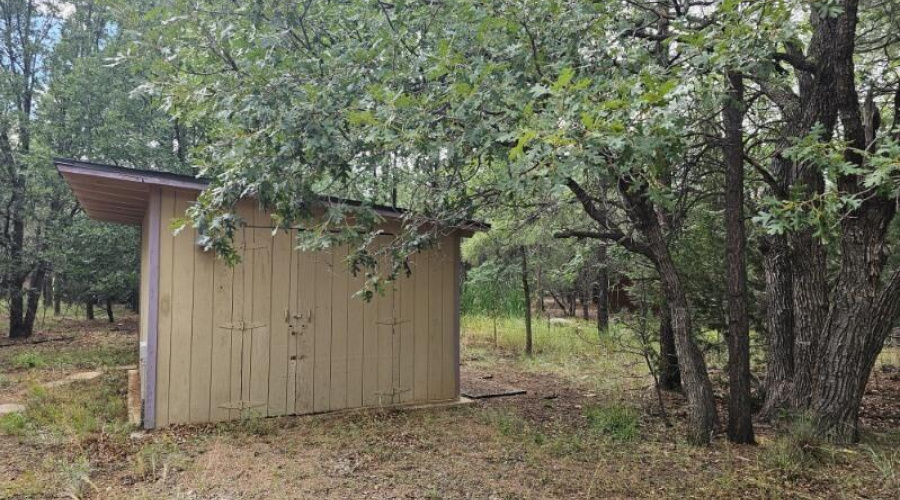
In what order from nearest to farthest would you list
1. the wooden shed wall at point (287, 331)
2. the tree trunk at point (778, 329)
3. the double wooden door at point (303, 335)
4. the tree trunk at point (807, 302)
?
the tree trunk at point (807, 302) < the wooden shed wall at point (287, 331) < the tree trunk at point (778, 329) < the double wooden door at point (303, 335)

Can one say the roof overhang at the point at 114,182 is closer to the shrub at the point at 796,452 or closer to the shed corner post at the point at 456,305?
the shed corner post at the point at 456,305

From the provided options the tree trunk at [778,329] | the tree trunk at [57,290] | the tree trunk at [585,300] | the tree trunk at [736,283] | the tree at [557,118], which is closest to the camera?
the tree at [557,118]

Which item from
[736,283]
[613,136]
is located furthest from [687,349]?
[613,136]

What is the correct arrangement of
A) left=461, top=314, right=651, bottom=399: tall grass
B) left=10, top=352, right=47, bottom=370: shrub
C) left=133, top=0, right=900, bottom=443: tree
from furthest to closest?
left=10, top=352, right=47, bottom=370: shrub < left=461, top=314, right=651, bottom=399: tall grass < left=133, top=0, right=900, bottom=443: tree

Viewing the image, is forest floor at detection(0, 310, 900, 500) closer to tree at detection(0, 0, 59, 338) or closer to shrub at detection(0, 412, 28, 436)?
shrub at detection(0, 412, 28, 436)

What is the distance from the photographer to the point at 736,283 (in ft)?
13.9

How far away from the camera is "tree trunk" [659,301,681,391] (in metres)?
6.09

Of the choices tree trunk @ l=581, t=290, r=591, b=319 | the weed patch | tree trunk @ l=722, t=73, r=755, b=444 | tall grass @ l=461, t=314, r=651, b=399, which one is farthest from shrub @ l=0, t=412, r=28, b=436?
tree trunk @ l=581, t=290, r=591, b=319

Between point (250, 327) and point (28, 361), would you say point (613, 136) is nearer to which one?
point (250, 327)

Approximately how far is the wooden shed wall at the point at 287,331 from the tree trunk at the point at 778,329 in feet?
9.63

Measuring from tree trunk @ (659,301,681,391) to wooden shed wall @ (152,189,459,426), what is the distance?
7.28 feet

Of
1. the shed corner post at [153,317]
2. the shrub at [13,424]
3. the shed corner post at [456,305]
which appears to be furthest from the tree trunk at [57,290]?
the shed corner post at [456,305]

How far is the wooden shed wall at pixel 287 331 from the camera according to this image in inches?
189

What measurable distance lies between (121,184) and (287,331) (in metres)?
1.85
